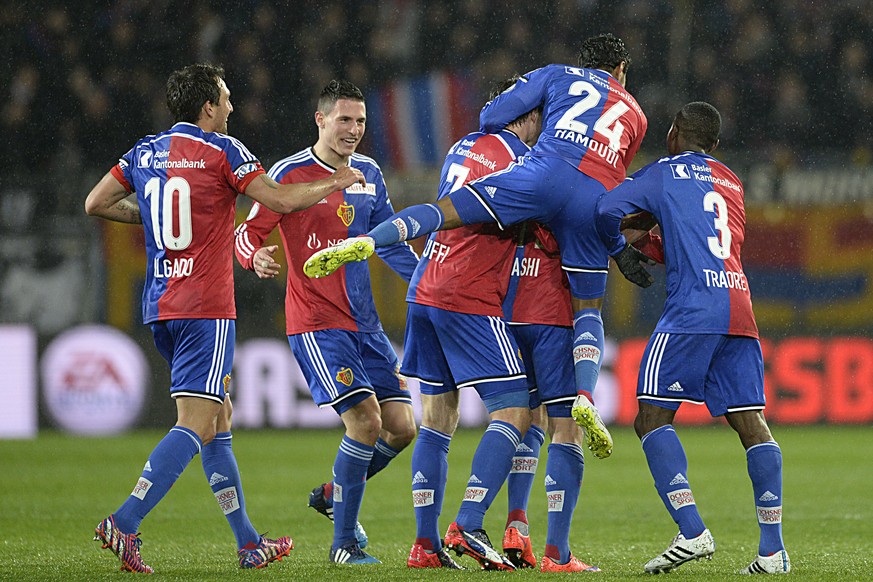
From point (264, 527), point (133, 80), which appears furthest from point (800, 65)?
point (264, 527)

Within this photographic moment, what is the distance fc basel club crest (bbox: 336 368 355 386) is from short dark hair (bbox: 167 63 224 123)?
1240 mm

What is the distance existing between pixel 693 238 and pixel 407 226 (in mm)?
1125

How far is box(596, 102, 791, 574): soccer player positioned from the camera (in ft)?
16.0

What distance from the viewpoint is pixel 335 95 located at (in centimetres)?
568

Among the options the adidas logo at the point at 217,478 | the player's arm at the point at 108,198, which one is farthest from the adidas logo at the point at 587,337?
the player's arm at the point at 108,198

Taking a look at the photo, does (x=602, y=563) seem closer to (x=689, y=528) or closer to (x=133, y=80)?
(x=689, y=528)

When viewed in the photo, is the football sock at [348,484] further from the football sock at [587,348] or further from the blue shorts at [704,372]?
the blue shorts at [704,372]

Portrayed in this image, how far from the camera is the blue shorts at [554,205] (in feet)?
16.7

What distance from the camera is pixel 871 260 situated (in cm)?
1219

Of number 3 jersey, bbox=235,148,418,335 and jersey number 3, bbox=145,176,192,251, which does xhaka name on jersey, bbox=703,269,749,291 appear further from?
jersey number 3, bbox=145,176,192,251

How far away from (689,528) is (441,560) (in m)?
1.05

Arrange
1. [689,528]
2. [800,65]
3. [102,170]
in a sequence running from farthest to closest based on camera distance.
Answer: [800,65] → [102,170] → [689,528]

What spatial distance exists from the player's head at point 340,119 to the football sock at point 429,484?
136cm

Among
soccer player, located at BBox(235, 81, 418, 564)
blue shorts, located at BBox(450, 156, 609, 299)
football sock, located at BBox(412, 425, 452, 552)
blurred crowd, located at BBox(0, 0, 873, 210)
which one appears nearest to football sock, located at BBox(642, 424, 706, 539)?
blue shorts, located at BBox(450, 156, 609, 299)
